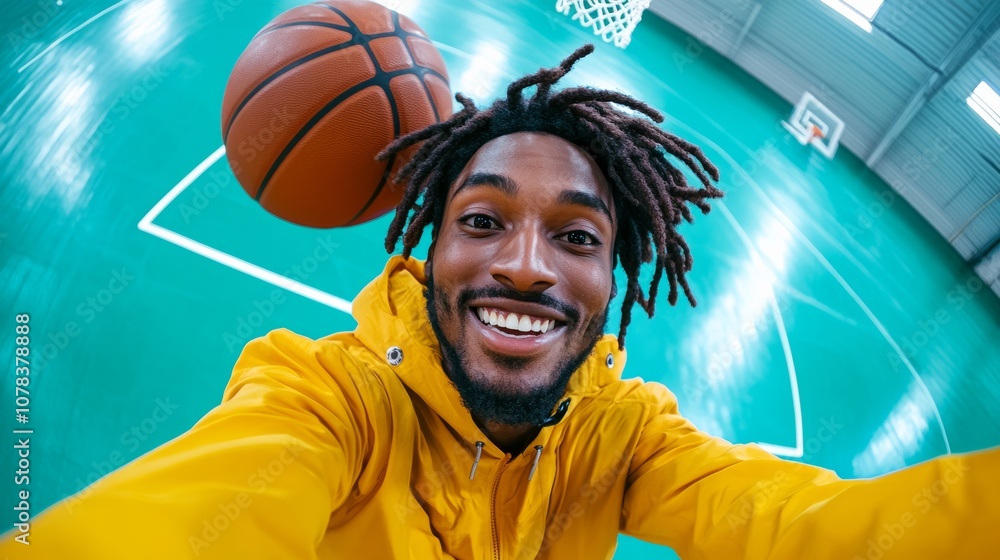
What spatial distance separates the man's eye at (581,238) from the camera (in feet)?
5.49

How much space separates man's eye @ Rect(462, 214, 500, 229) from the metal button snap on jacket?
1.23 ft

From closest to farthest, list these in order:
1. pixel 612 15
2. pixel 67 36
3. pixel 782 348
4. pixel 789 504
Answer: pixel 789 504
pixel 782 348
pixel 67 36
pixel 612 15

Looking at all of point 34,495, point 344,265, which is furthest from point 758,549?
point 344,265

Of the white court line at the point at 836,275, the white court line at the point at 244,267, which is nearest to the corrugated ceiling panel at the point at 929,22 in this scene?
the white court line at the point at 836,275

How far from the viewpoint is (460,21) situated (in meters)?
6.81

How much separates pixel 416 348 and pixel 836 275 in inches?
211

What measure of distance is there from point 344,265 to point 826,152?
653cm

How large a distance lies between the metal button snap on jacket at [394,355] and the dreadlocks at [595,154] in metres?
0.39

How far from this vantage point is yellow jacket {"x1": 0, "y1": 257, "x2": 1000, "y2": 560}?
1001 mm

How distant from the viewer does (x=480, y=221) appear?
1.69 meters

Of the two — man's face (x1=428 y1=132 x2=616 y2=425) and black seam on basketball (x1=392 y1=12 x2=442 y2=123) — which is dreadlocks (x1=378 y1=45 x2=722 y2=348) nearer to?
man's face (x1=428 y1=132 x2=616 y2=425)

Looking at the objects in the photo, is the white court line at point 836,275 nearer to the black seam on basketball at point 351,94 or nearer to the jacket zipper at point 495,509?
the jacket zipper at point 495,509

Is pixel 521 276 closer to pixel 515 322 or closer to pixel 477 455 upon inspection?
pixel 515 322

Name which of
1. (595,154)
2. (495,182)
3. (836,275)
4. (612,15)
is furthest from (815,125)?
(495,182)
